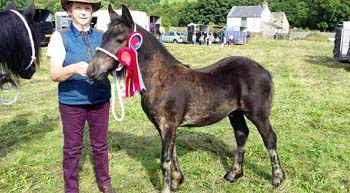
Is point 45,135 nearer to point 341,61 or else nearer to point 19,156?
point 19,156

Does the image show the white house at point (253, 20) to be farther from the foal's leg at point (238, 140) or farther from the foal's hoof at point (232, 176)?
the foal's hoof at point (232, 176)

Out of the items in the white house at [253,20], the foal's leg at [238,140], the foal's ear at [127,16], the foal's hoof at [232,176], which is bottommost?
the foal's hoof at [232,176]

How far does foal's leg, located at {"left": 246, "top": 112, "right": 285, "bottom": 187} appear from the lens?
12.3 ft

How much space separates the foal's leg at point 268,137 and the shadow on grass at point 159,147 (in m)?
0.20

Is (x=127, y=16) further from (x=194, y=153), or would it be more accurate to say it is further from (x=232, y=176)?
(x=194, y=153)

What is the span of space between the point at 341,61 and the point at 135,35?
1527 cm

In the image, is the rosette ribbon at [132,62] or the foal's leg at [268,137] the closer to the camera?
the rosette ribbon at [132,62]

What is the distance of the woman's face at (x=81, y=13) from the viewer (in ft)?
10.1

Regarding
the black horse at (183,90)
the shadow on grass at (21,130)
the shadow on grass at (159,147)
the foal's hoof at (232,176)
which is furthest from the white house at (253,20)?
the black horse at (183,90)

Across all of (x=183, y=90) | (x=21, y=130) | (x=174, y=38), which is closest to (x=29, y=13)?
(x=183, y=90)

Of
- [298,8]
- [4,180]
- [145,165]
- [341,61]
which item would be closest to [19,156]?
[4,180]

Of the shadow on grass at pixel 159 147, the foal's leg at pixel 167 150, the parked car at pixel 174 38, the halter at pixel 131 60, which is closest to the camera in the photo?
the halter at pixel 131 60

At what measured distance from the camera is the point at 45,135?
18.7ft

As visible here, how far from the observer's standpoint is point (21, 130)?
592cm
